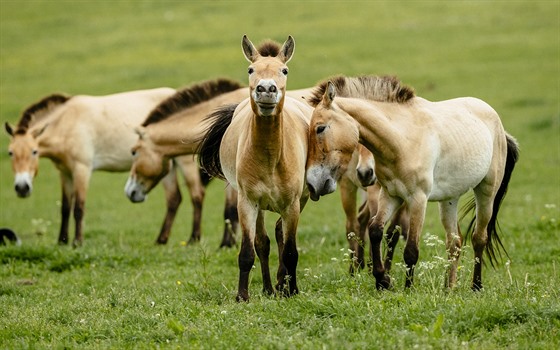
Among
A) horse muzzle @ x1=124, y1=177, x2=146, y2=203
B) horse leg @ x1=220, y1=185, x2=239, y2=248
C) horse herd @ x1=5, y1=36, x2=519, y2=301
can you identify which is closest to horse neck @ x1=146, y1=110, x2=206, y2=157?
horse muzzle @ x1=124, y1=177, x2=146, y2=203

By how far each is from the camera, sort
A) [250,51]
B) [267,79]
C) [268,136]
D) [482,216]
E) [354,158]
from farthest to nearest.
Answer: [354,158]
[482,216]
[250,51]
[268,136]
[267,79]

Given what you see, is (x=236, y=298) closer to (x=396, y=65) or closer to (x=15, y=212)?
(x=15, y=212)

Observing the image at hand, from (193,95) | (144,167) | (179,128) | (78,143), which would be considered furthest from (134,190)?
(193,95)

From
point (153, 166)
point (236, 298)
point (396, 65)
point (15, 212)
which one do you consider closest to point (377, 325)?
point (236, 298)

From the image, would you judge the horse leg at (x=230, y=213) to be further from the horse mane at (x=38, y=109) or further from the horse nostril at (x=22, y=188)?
the horse mane at (x=38, y=109)

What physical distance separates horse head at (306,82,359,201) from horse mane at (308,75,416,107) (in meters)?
0.51

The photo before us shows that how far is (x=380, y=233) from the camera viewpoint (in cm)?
802

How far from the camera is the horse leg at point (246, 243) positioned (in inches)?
314

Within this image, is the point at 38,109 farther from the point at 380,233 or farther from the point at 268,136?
the point at 380,233

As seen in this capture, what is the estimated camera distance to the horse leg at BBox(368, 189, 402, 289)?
25.8 feet

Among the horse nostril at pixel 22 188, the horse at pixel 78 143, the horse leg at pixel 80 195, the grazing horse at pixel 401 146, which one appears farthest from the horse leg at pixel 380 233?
the horse nostril at pixel 22 188

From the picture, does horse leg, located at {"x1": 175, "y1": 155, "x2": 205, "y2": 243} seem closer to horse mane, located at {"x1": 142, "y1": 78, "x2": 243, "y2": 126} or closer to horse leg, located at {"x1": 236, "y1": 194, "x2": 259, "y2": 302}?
horse mane, located at {"x1": 142, "y1": 78, "x2": 243, "y2": 126}

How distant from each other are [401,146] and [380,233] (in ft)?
2.82

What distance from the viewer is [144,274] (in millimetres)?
10172
